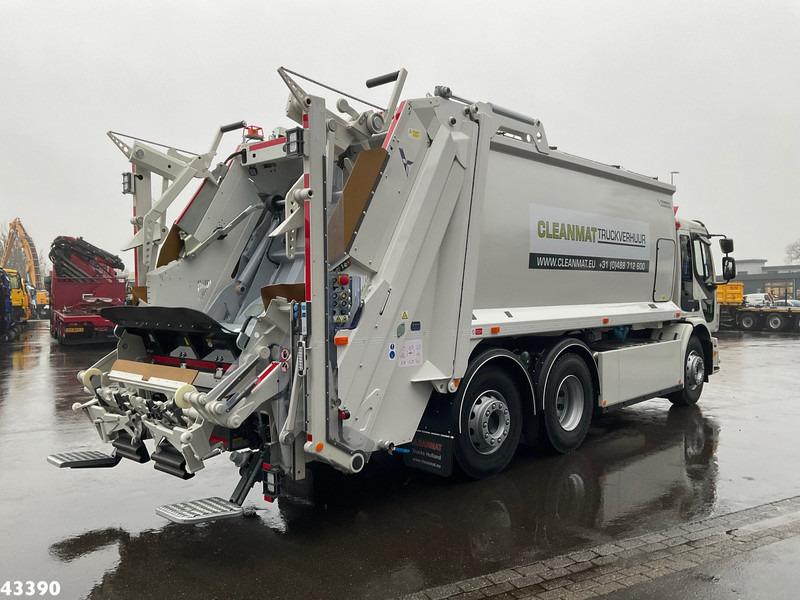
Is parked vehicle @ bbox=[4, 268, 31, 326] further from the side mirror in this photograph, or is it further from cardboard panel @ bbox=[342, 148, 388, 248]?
cardboard panel @ bbox=[342, 148, 388, 248]

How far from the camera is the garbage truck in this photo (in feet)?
14.7

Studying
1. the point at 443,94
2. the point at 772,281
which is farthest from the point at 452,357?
the point at 772,281

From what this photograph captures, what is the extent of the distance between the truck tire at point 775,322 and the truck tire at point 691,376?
21394mm

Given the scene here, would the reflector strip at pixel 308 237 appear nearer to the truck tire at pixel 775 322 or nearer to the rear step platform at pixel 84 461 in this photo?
the rear step platform at pixel 84 461

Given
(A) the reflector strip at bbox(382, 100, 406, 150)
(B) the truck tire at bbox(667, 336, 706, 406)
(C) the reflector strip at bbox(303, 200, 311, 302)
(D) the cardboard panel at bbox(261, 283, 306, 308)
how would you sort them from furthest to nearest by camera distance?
(B) the truck tire at bbox(667, 336, 706, 406), (A) the reflector strip at bbox(382, 100, 406, 150), (D) the cardboard panel at bbox(261, 283, 306, 308), (C) the reflector strip at bbox(303, 200, 311, 302)

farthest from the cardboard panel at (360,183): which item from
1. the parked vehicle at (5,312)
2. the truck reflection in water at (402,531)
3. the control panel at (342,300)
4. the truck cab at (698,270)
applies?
the parked vehicle at (5,312)

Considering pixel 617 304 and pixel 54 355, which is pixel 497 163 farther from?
pixel 54 355

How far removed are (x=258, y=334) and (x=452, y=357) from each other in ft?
5.58

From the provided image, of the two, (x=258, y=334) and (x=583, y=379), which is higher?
(x=258, y=334)

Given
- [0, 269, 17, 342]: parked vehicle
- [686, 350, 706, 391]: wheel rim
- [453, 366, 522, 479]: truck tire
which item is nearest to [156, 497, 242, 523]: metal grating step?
[453, 366, 522, 479]: truck tire

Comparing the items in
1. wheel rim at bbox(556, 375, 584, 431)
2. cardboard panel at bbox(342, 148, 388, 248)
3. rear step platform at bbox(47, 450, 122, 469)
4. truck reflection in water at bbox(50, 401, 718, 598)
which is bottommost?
truck reflection in water at bbox(50, 401, 718, 598)

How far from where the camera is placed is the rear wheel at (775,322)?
90.9ft

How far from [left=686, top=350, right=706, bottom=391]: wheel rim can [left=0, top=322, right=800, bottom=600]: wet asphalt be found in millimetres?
1132

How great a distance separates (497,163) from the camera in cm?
604
